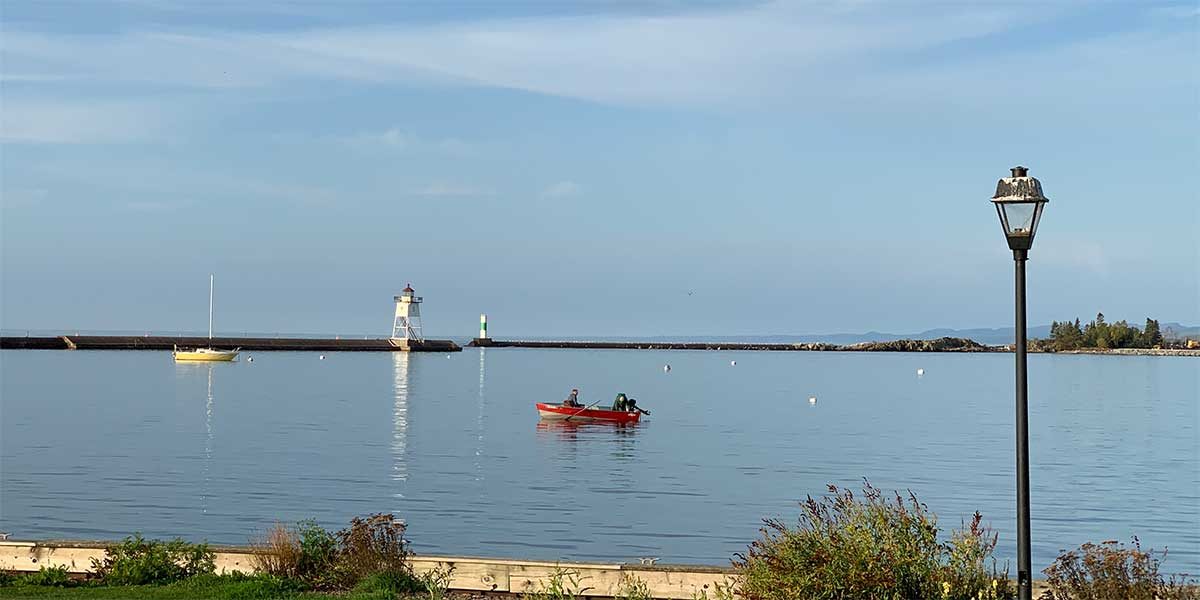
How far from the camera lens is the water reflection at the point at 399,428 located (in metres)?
29.7

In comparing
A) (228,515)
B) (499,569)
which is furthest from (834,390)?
(499,569)

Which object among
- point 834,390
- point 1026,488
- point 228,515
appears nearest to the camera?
point 1026,488

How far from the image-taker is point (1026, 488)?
8.67 m

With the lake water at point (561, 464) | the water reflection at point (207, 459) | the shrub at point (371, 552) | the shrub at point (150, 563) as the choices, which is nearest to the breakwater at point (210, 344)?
the lake water at point (561, 464)

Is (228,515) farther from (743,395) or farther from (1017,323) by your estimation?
(743,395)

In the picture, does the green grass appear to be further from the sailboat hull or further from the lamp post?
the sailboat hull

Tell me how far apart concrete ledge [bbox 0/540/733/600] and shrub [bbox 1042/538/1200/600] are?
2655 millimetres

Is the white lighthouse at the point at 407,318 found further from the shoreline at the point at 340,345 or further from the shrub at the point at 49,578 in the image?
the shrub at the point at 49,578

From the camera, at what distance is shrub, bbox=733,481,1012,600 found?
31.9 feet

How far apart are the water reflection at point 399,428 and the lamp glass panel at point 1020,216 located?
58.6 feet

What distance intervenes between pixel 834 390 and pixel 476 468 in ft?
150

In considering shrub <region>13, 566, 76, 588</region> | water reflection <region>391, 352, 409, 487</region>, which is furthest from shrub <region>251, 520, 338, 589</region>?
water reflection <region>391, 352, 409, 487</region>

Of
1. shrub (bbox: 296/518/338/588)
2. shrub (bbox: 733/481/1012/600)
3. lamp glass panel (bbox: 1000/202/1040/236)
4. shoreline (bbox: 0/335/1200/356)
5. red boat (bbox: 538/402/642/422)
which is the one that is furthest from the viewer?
shoreline (bbox: 0/335/1200/356)

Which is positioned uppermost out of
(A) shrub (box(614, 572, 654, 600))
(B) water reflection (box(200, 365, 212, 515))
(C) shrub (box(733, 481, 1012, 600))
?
(C) shrub (box(733, 481, 1012, 600))
